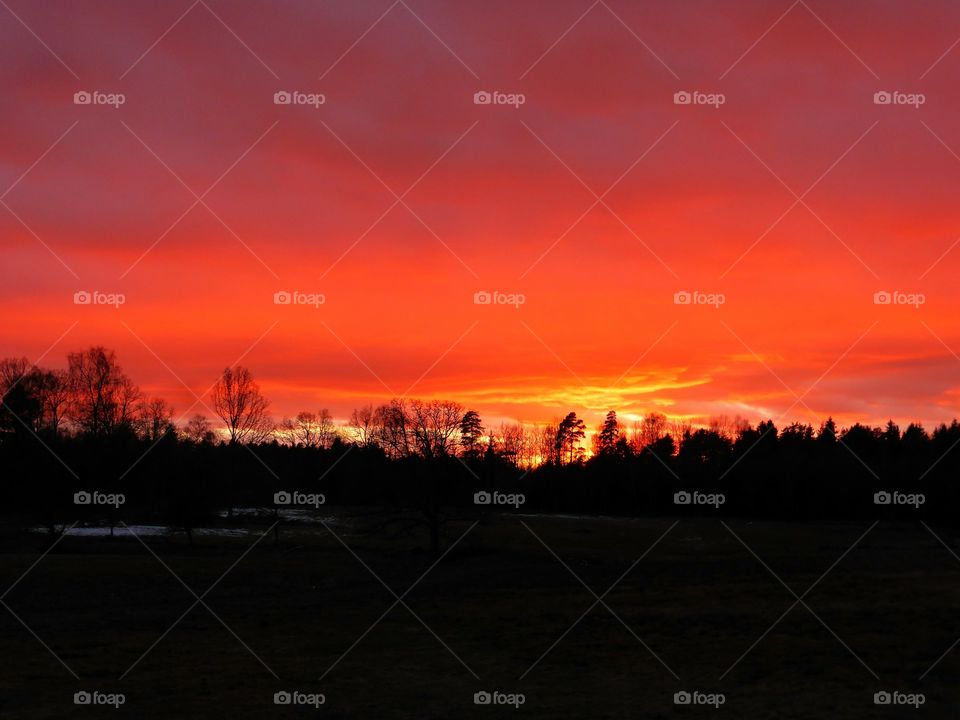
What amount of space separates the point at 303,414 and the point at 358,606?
101 m

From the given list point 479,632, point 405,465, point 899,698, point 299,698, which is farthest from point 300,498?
point 899,698

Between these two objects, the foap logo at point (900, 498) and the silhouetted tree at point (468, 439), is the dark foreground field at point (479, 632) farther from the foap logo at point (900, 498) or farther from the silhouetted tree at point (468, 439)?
the foap logo at point (900, 498)

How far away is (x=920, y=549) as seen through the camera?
5172 centimetres

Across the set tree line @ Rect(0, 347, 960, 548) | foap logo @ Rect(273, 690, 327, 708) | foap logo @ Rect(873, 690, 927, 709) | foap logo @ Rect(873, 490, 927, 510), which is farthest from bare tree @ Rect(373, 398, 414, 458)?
foap logo @ Rect(873, 490, 927, 510)

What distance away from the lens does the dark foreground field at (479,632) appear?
66.3 feet

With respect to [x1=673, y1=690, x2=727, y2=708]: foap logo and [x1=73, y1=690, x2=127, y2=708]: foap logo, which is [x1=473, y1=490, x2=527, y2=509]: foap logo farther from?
[x1=73, y1=690, x2=127, y2=708]: foap logo

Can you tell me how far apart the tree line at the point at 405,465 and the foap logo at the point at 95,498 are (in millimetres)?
982

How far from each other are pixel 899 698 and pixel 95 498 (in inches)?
2037

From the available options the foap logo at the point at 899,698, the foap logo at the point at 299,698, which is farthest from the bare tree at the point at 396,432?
the foap logo at the point at 899,698

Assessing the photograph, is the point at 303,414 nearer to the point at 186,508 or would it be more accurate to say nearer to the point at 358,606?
the point at 186,508

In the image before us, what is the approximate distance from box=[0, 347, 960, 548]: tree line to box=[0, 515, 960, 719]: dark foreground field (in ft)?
18.2

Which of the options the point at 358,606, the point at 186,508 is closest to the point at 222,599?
the point at 358,606

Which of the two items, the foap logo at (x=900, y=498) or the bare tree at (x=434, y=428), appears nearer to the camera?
the bare tree at (x=434, y=428)

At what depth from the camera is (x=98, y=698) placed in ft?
65.6
